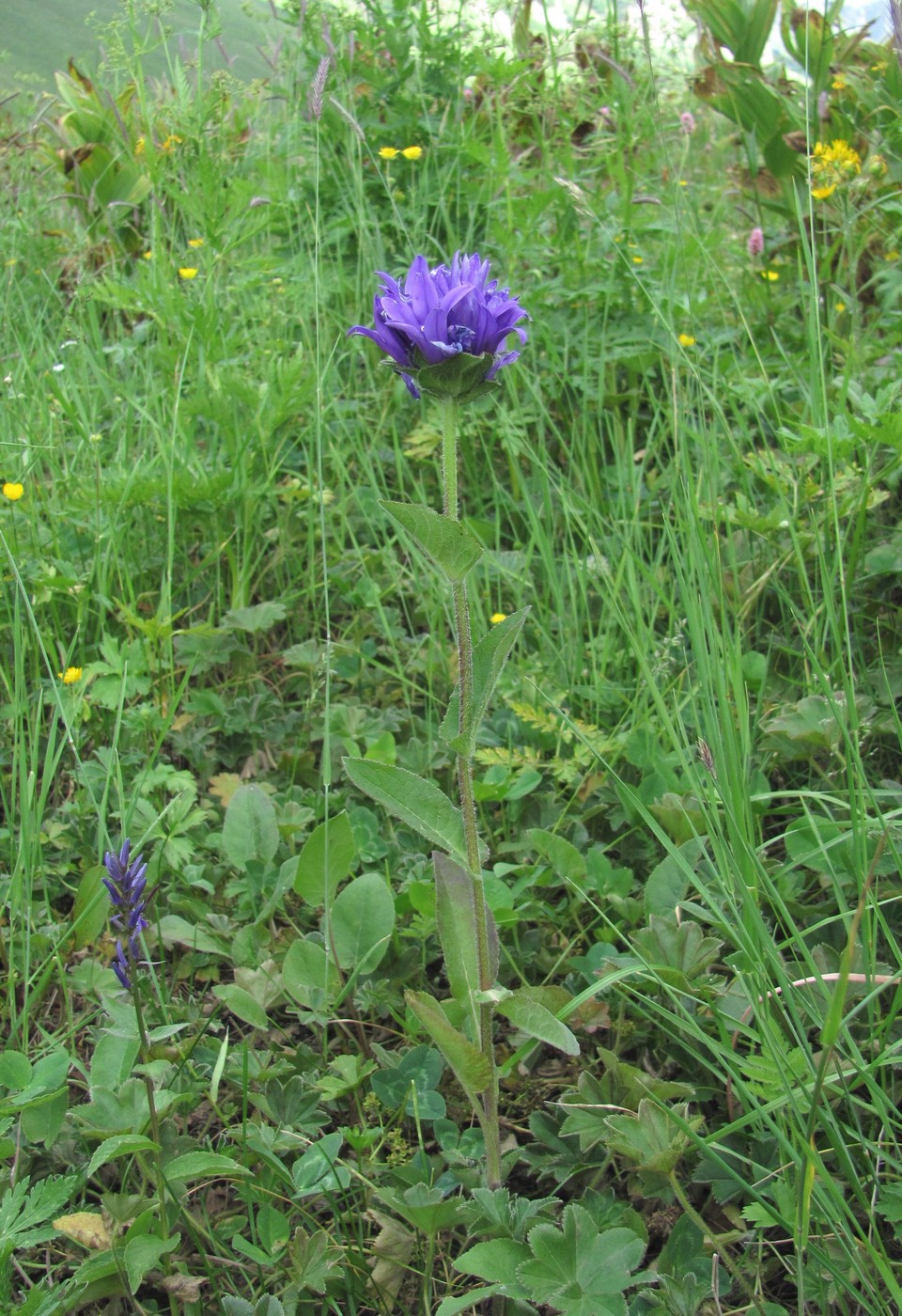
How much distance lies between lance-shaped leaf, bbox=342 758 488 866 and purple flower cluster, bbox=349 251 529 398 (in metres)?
0.39

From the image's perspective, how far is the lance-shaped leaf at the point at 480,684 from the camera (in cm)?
94

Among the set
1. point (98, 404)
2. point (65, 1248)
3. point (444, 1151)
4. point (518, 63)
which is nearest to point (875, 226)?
point (518, 63)

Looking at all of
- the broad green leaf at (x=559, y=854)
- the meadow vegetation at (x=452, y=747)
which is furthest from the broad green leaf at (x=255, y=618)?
the broad green leaf at (x=559, y=854)

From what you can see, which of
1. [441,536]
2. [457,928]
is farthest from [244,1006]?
[441,536]

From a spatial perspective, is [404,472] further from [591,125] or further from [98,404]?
[591,125]

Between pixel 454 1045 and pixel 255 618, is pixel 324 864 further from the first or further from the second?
pixel 255 618

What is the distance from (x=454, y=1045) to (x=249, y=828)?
57cm

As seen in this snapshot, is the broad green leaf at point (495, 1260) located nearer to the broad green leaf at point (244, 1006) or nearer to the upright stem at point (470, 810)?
the upright stem at point (470, 810)

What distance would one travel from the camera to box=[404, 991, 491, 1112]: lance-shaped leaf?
0.96 m

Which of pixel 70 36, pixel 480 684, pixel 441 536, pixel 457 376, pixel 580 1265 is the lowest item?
pixel 580 1265

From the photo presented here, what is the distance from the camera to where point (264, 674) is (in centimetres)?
194

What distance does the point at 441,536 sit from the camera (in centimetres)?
90

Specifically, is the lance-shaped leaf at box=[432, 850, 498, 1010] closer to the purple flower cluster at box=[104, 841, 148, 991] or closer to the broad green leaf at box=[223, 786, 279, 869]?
the purple flower cluster at box=[104, 841, 148, 991]

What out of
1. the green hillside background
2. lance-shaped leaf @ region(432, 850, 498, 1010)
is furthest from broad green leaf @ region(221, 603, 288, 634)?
the green hillside background
